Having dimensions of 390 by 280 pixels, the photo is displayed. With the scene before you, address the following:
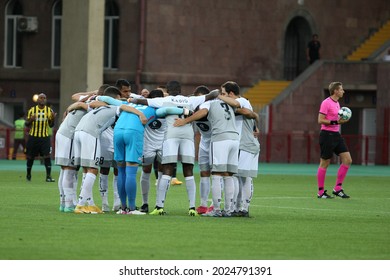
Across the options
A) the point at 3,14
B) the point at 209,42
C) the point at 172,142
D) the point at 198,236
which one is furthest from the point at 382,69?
the point at 198,236

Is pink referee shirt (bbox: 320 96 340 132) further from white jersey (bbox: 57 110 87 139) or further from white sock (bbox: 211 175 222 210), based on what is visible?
white jersey (bbox: 57 110 87 139)

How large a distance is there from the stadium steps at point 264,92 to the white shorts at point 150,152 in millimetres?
32120

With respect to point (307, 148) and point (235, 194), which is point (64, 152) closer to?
point (235, 194)

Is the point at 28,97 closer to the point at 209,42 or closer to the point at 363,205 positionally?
the point at 209,42

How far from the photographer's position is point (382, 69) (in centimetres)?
5494

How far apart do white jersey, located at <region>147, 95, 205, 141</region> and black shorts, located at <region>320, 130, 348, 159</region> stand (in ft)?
22.1

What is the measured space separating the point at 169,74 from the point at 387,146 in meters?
9.28

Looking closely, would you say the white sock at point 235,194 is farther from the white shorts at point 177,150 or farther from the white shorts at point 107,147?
the white shorts at point 107,147

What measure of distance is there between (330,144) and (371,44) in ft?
105

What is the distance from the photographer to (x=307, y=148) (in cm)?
5559

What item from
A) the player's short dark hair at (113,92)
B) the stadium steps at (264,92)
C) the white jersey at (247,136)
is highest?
the stadium steps at (264,92)

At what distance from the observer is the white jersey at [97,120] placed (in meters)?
22.3

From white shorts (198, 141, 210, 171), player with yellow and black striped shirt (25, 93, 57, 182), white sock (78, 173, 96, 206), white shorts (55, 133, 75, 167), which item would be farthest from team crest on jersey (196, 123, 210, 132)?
player with yellow and black striped shirt (25, 93, 57, 182)

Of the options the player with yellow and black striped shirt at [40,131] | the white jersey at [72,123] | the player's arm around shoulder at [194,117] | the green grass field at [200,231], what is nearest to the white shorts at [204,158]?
the green grass field at [200,231]
